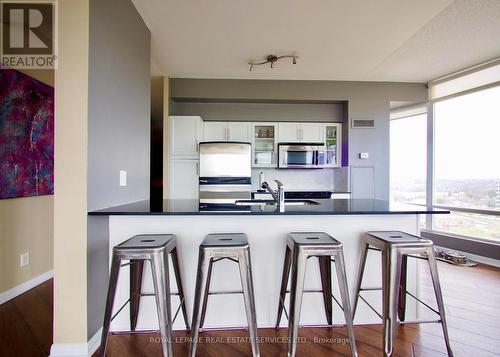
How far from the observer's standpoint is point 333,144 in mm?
4207

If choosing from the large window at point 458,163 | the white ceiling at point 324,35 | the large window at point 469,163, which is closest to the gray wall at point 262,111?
the white ceiling at point 324,35

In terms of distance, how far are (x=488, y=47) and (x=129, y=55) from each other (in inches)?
163

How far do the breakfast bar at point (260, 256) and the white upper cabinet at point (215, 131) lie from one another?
245cm

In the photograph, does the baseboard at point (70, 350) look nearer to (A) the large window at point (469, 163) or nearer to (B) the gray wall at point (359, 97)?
(B) the gray wall at point (359, 97)

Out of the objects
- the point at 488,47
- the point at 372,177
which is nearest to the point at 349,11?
the point at 488,47

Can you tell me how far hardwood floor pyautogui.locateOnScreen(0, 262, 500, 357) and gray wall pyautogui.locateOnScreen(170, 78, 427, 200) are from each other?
2.44 metres

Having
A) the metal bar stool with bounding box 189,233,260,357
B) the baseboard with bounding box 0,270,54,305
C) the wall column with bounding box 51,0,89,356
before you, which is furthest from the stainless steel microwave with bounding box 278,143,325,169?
the baseboard with bounding box 0,270,54,305

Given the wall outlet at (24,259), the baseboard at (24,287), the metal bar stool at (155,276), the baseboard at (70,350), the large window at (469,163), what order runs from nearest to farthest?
1. the metal bar stool at (155,276)
2. the baseboard at (70,350)
3. the baseboard at (24,287)
4. the wall outlet at (24,259)
5. the large window at (469,163)

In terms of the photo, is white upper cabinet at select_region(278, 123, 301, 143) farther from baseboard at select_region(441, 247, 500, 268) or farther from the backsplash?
baseboard at select_region(441, 247, 500, 268)

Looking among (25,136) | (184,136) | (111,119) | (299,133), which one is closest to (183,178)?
(184,136)

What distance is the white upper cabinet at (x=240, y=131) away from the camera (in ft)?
13.4

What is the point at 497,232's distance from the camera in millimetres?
3213

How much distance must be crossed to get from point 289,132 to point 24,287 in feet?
12.9

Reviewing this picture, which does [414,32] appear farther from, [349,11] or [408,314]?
→ [408,314]
